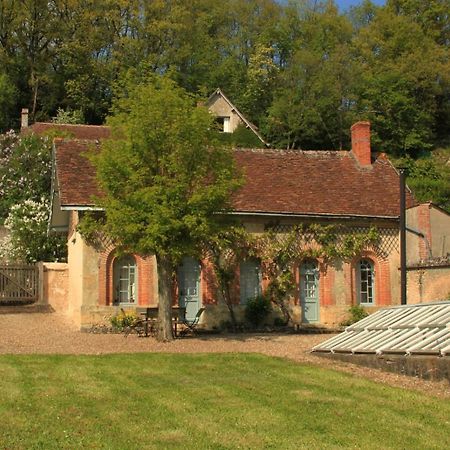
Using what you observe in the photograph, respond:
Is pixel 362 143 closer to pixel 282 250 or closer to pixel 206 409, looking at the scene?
pixel 282 250

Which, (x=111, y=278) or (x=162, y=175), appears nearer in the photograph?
(x=162, y=175)

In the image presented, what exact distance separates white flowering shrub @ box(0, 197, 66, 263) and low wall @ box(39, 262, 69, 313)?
204cm

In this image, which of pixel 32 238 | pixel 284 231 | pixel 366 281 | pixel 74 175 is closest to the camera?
pixel 74 175

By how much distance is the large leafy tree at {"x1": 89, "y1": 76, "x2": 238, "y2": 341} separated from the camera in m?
17.9

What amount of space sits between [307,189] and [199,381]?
1408cm

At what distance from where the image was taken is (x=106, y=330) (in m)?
22.0

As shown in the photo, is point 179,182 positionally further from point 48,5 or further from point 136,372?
point 48,5

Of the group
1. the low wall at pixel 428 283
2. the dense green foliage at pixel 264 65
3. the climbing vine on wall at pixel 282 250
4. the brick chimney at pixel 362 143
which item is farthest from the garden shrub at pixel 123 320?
the dense green foliage at pixel 264 65

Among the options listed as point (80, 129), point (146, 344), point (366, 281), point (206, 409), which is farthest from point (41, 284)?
point (206, 409)

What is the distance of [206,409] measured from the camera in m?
10.1

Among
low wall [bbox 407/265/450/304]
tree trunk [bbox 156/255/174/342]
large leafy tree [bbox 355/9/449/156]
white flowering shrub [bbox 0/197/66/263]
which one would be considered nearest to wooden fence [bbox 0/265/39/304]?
white flowering shrub [bbox 0/197/66/263]

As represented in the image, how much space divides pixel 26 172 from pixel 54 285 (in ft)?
26.9

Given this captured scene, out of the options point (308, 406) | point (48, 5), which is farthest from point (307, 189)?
point (48, 5)

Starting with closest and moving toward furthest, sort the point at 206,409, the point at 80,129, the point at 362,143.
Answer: the point at 206,409
the point at 362,143
the point at 80,129
